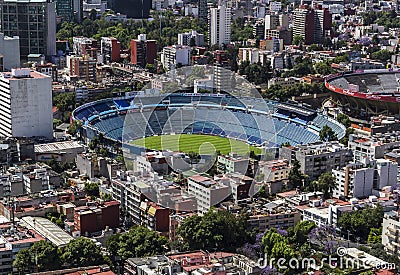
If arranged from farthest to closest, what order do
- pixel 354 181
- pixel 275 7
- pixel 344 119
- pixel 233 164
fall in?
pixel 275 7, pixel 344 119, pixel 233 164, pixel 354 181

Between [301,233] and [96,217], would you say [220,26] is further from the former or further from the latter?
[301,233]

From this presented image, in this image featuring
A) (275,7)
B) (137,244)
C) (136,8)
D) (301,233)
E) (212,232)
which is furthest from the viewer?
(275,7)

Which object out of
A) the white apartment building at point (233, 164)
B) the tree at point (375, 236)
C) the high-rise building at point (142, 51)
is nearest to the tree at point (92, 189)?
the white apartment building at point (233, 164)

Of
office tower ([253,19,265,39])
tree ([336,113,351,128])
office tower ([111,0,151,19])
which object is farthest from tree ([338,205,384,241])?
office tower ([111,0,151,19])

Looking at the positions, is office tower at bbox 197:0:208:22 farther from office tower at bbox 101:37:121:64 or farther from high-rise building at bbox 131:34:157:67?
high-rise building at bbox 131:34:157:67

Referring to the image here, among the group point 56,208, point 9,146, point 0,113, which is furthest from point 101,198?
point 0,113

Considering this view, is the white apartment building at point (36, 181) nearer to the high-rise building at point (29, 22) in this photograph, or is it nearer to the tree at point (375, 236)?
the tree at point (375, 236)

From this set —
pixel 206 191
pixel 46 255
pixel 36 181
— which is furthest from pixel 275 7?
pixel 46 255

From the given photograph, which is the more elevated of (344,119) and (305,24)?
(305,24)
